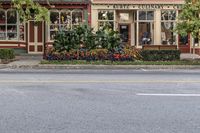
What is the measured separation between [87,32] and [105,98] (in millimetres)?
16898

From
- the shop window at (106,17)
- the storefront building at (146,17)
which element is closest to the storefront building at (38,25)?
the shop window at (106,17)

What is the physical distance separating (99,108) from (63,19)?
80.4ft

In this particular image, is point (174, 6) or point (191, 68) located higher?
point (174, 6)

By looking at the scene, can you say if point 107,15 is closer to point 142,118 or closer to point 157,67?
point 157,67

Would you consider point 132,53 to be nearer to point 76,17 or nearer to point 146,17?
point 146,17

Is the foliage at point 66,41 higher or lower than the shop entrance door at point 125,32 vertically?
lower

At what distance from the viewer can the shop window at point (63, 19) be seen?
111 feet

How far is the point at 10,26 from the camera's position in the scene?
33781 millimetres

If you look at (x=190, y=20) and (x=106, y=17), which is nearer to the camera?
(x=190, y=20)

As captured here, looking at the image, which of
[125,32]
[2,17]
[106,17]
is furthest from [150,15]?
[2,17]

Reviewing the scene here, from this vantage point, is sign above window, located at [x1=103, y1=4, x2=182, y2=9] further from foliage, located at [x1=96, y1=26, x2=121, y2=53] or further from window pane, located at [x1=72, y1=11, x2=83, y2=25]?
foliage, located at [x1=96, y1=26, x2=121, y2=53]

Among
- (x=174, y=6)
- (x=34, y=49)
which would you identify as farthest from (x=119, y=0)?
(x=34, y=49)

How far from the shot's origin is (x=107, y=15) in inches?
1351

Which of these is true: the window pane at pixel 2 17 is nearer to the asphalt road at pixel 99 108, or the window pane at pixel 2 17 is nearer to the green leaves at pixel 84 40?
the green leaves at pixel 84 40
